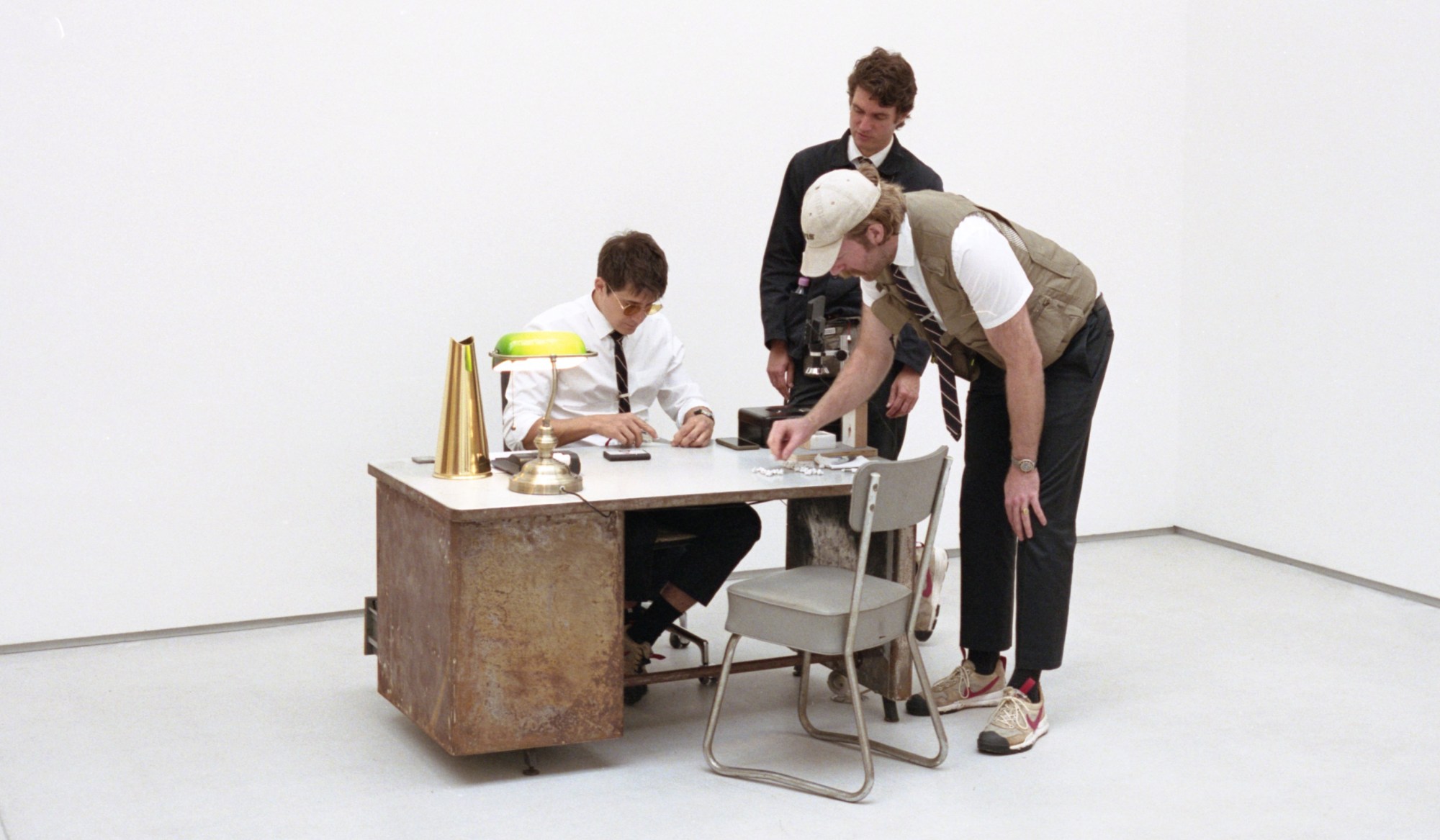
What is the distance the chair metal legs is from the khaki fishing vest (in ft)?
2.32

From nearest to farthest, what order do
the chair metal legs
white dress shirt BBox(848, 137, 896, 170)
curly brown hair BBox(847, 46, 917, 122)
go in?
the chair metal legs < curly brown hair BBox(847, 46, 917, 122) < white dress shirt BBox(848, 137, 896, 170)

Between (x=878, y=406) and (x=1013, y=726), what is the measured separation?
1047mm

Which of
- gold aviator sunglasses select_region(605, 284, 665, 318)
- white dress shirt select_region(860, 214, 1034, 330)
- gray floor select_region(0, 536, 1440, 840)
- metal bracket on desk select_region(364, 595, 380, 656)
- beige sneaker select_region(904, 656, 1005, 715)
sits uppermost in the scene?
white dress shirt select_region(860, 214, 1034, 330)

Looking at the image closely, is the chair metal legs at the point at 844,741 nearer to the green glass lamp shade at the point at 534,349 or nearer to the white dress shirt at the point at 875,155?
the green glass lamp shade at the point at 534,349

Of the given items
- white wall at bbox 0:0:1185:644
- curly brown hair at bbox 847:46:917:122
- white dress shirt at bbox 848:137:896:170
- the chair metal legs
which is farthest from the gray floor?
curly brown hair at bbox 847:46:917:122

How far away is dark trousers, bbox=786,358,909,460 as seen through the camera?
401 cm

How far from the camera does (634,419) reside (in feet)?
12.1

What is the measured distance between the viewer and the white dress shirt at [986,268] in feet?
10.2

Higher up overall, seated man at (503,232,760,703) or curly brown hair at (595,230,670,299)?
curly brown hair at (595,230,670,299)

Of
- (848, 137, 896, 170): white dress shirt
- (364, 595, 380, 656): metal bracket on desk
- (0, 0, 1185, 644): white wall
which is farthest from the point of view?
(0, 0, 1185, 644): white wall

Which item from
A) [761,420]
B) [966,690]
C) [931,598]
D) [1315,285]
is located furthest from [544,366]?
[1315,285]

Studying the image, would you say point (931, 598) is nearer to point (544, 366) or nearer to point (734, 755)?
point (734, 755)

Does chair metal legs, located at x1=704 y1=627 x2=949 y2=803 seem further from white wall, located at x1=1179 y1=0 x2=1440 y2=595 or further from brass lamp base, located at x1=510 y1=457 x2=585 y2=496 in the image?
white wall, located at x1=1179 y1=0 x2=1440 y2=595

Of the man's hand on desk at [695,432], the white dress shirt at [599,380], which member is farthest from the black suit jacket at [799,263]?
the man's hand on desk at [695,432]
